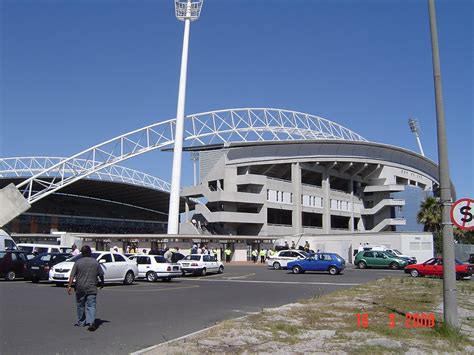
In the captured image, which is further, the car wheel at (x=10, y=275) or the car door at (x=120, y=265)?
the car wheel at (x=10, y=275)

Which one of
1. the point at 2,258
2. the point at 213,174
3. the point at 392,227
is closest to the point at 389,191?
the point at 392,227

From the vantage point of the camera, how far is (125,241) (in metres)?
49.5

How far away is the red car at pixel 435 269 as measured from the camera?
31.8 metres

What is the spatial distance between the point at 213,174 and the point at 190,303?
167ft

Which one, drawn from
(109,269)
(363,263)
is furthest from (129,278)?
(363,263)

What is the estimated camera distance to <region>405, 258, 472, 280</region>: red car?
31.8 m

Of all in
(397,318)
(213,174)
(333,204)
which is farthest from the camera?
(333,204)

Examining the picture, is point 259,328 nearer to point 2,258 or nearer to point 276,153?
point 2,258

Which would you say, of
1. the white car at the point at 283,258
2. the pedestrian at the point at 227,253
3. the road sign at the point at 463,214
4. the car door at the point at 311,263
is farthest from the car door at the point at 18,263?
the pedestrian at the point at 227,253

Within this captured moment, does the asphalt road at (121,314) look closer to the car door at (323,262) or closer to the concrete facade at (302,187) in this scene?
the car door at (323,262)

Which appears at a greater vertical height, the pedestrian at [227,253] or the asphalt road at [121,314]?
the pedestrian at [227,253]

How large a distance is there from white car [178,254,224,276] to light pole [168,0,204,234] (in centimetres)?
2865

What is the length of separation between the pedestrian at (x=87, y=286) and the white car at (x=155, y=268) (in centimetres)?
1647

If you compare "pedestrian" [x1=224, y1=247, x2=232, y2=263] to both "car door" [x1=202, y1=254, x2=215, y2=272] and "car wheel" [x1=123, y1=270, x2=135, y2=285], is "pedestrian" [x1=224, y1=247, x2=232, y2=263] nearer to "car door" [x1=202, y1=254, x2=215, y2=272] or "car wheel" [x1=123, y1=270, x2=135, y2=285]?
"car door" [x1=202, y1=254, x2=215, y2=272]
